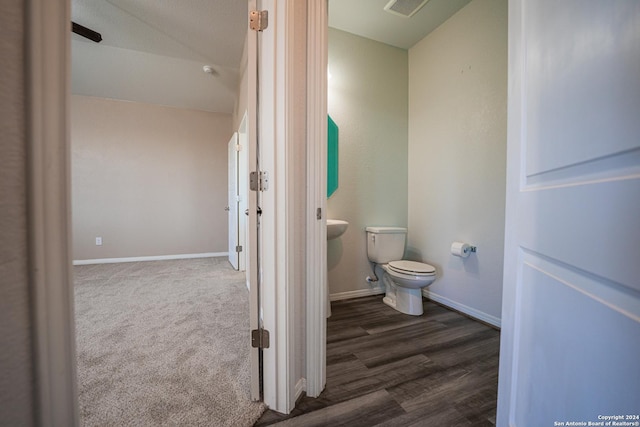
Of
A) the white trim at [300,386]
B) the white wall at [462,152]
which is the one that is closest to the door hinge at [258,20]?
the white trim at [300,386]

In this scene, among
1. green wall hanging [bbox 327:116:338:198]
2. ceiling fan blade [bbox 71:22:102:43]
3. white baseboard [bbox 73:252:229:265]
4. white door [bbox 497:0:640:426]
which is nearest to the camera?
white door [bbox 497:0:640:426]

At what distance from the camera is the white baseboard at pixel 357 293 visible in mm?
2329

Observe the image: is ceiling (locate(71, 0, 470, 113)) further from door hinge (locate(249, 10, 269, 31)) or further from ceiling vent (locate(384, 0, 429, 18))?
door hinge (locate(249, 10, 269, 31))

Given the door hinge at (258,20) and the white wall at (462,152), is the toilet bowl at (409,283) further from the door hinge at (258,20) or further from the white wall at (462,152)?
the door hinge at (258,20)

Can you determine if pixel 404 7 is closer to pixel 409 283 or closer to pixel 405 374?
pixel 409 283

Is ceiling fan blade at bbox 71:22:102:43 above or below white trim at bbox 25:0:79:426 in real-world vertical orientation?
above

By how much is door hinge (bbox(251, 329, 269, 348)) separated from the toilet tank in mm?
1462

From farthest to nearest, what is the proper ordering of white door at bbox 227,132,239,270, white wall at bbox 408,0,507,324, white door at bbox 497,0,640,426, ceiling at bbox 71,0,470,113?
1. white door at bbox 227,132,239,270
2. ceiling at bbox 71,0,470,113
3. white wall at bbox 408,0,507,324
4. white door at bbox 497,0,640,426

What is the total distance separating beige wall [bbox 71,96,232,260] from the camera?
12.0ft

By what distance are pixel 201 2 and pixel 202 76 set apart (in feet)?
4.49

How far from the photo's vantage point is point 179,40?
2.66 metres

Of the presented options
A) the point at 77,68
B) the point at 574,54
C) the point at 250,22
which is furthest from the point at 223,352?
the point at 77,68

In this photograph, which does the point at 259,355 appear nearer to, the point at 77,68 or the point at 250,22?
the point at 250,22

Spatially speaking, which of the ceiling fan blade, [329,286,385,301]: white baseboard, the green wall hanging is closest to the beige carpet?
[329,286,385,301]: white baseboard
